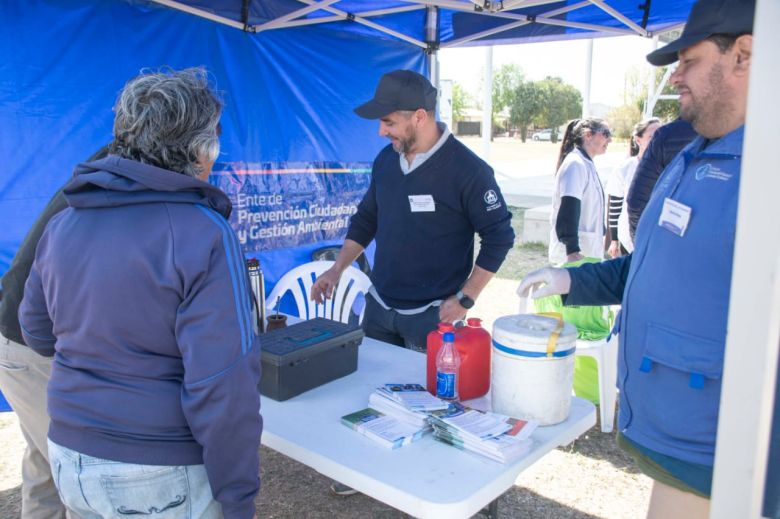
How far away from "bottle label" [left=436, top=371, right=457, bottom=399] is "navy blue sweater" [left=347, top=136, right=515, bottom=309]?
34.1 inches

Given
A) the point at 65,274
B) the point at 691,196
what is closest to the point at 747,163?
the point at 691,196

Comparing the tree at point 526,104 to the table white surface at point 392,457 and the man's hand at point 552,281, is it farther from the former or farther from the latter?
the table white surface at point 392,457

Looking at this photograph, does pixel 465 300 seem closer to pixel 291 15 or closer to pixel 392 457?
pixel 392 457

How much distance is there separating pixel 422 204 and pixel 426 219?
7 centimetres

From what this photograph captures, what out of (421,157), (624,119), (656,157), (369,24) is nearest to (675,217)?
(421,157)

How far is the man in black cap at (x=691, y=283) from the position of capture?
47.4 inches

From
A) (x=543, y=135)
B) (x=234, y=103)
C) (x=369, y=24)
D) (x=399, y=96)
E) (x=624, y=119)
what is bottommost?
(x=399, y=96)

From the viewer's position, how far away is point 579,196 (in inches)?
156

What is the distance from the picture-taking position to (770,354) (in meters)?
0.65

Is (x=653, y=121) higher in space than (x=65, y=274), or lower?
higher

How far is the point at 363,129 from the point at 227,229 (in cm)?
346

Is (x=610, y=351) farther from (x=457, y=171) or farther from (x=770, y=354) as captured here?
(x=770, y=354)

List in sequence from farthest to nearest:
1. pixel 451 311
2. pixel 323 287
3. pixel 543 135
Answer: pixel 543 135 < pixel 323 287 < pixel 451 311

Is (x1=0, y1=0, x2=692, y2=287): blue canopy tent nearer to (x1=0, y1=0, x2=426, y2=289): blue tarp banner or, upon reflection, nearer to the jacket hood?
(x1=0, y1=0, x2=426, y2=289): blue tarp banner
